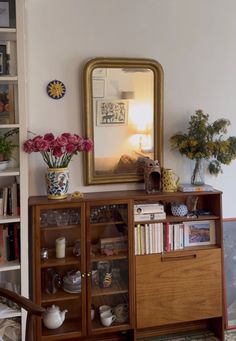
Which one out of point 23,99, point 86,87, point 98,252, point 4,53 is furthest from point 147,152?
point 4,53

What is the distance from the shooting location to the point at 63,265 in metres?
2.39

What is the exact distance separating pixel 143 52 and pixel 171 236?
1385 millimetres

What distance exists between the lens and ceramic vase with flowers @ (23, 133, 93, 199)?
2287 millimetres

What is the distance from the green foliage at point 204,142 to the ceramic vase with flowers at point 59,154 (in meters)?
0.70

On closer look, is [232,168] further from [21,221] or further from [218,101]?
[21,221]

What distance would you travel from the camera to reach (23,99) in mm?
2182

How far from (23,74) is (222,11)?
66.2 inches

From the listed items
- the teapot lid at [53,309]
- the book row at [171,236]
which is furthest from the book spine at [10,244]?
the book row at [171,236]

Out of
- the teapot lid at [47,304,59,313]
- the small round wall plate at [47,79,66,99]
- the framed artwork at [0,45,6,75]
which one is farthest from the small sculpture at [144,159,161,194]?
the framed artwork at [0,45,6,75]

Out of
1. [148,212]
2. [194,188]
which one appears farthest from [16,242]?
[194,188]

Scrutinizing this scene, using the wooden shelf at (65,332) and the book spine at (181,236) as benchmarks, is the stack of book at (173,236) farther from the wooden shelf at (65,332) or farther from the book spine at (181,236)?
the wooden shelf at (65,332)

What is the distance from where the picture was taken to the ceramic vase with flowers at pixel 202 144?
2561mm

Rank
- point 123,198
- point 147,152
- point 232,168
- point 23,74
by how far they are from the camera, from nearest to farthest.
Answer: point 23,74
point 123,198
point 147,152
point 232,168

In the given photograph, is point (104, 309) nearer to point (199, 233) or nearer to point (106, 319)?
point (106, 319)
